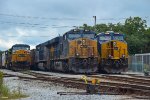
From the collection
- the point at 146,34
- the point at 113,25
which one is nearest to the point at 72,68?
the point at 146,34

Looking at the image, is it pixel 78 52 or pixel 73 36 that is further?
pixel 73 36

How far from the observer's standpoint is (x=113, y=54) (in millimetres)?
31828

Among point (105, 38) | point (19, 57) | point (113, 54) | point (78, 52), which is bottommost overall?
point (19, 57)

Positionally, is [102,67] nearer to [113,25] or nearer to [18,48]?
[18,48]

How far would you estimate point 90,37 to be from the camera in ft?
103

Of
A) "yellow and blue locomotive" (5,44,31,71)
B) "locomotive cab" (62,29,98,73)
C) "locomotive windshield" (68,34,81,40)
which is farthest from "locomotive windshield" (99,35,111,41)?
"yellow and blue locomotive" (5,44,31,71)

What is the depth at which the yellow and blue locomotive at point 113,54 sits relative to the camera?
31.5 meters

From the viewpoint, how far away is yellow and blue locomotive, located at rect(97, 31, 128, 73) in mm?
31500

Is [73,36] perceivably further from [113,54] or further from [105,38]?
[113,54]

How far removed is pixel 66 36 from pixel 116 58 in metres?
4.44

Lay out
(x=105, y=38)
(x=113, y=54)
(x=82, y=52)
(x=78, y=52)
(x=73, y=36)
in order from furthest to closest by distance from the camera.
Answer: (x=105, y=38), (x=113, y=54), (x=73, y=36), (x=82, y=52), (x=78, y=52)

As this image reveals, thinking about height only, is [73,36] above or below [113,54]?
above

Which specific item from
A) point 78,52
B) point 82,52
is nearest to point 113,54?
point 82,52

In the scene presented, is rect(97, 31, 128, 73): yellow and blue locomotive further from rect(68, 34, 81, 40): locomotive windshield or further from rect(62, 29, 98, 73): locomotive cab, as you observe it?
rect(68, 34, 81, 40): locomotive windshield
